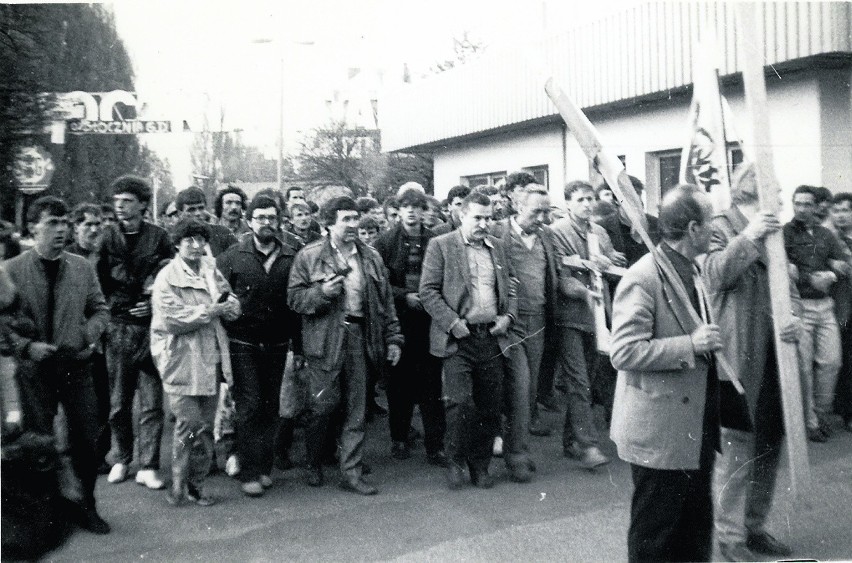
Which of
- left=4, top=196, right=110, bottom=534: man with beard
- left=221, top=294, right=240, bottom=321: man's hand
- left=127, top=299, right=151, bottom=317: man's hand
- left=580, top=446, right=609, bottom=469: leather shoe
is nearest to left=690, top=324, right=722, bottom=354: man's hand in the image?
left=580, top=446, right=609, bottom=469: leather shoe

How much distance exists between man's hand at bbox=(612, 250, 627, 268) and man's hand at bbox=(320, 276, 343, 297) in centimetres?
184

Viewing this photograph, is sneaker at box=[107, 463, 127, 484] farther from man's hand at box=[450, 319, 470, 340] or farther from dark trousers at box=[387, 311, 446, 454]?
man's hand at box=[450, 319, 470, 340]

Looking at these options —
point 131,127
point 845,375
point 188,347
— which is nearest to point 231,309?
point 188,347

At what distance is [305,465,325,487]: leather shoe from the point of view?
570 cm

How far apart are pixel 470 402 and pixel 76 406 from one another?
2456mm

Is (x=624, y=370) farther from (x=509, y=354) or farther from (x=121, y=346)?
(x=121, y=346)

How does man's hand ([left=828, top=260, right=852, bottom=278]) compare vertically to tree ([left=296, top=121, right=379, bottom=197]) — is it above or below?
below

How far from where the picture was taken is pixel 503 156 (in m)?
5.92

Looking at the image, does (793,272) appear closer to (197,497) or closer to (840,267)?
(840,267)

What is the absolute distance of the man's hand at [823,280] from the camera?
203 inches

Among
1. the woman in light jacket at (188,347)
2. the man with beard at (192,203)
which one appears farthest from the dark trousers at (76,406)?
the man with beard at (192,203)

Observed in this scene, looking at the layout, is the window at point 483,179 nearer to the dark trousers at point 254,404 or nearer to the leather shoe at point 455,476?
the dark trousers at point 254,404

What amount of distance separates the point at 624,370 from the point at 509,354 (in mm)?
2149

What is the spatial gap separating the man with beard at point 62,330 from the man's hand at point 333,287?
1355 mm
